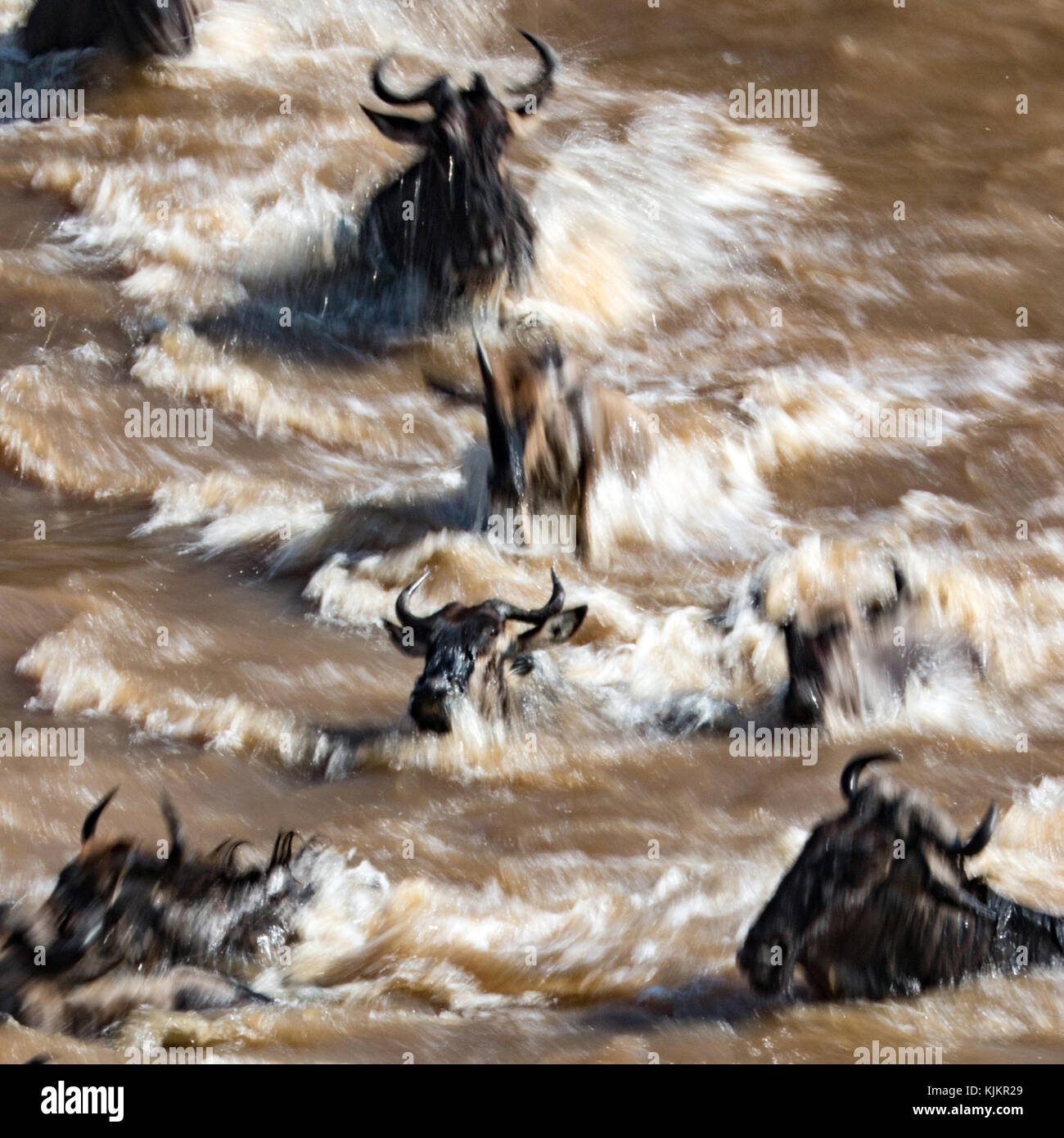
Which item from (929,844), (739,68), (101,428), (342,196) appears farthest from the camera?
(739,68)

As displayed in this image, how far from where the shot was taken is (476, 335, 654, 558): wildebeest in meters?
7.02

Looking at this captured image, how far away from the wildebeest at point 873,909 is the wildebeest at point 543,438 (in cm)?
291

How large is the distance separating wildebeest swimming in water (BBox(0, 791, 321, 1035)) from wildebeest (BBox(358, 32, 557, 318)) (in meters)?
5.12

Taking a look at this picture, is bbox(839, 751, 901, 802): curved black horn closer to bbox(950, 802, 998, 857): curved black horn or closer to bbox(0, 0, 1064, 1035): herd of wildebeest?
bbox(0, 0, 1064, 1035): herd of wildebeest

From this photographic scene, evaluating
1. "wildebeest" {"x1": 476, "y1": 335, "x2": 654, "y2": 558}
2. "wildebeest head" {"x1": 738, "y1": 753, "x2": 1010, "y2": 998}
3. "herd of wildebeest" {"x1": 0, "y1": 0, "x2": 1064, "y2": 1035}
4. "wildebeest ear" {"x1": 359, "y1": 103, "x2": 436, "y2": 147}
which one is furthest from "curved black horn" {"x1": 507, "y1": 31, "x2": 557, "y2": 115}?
"wildebeest head" {"x1": 738, "y1": 753, "x2": 1010, "y2": 998}

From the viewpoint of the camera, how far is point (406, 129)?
9.21 m

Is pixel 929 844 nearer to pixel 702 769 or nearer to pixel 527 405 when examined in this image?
pixel 702 769

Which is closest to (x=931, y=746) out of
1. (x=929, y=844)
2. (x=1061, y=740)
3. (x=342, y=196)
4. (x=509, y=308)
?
(x=1061, y=740)

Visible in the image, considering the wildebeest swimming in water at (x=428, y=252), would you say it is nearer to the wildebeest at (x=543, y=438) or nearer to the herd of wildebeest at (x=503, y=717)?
the herd of wildebeest at (x=503, y=717)

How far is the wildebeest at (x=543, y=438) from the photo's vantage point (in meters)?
7.02

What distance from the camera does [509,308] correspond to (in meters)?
9.02

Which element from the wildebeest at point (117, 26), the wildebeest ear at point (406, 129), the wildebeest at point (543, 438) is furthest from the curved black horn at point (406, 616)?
the wildebeest at point (117, 26)

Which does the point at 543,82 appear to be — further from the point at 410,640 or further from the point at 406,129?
the point at 410,640

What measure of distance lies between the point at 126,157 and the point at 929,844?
802 centimetres
